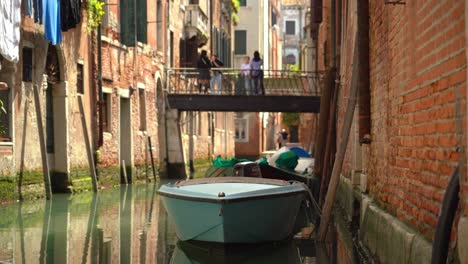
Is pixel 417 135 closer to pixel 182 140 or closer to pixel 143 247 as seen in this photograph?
pixel 143 247

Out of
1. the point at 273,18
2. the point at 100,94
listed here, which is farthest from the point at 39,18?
the point at 273,18

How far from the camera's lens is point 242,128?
52.2m

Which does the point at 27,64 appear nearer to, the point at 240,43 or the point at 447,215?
the point at 447,215

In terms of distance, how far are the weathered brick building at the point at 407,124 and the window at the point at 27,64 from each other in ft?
23.7

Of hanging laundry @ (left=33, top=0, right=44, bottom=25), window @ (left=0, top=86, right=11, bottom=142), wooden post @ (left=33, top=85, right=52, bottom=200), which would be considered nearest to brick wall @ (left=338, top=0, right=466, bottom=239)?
hanging laundry @ (left=33, top=0, right=44, bottom=25)

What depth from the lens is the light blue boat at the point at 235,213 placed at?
8.90m

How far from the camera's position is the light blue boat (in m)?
8.90

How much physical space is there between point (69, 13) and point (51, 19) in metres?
1.70

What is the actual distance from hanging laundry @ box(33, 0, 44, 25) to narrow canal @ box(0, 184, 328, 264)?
3.16 m

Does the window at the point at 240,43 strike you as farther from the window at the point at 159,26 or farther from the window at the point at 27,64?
the window at the point at 27,64

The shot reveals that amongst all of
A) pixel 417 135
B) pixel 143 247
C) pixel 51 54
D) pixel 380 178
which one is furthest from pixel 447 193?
pixel 51 54

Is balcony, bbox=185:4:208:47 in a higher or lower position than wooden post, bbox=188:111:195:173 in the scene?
higher

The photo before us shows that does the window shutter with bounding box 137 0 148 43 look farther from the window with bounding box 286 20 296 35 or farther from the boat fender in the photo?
the window with bounding box 286 20 296 35

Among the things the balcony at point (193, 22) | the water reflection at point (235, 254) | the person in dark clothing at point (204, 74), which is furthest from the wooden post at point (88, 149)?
the balcony at point (193, 22)
